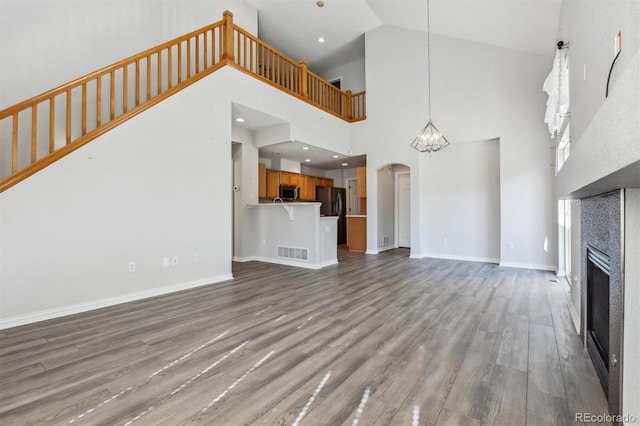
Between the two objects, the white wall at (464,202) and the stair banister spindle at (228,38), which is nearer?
the stair banister spindle at (228,38)

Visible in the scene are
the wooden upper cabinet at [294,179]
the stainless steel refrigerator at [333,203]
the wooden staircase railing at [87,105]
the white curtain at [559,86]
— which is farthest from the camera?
the stainless steel refrigerator at [333,203]

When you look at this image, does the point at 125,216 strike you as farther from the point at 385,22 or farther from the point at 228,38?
the point at 385,22

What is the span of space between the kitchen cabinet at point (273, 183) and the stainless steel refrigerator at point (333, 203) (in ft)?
5.81

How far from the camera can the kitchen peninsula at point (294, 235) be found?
17.1 ft

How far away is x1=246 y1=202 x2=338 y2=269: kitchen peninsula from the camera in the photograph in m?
5.22

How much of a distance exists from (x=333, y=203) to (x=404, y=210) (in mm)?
2211

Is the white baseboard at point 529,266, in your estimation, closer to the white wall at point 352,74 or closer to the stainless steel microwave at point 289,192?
the stainless steel microwave at point 289,192

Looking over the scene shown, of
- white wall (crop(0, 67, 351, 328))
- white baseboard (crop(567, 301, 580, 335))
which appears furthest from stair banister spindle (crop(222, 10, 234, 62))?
white baseboard (crop(567, 301, 580, 335))

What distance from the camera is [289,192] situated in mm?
7840

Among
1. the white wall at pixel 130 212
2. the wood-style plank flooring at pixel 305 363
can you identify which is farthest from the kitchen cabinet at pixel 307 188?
the wood-style plank flooring at pixel 305 363

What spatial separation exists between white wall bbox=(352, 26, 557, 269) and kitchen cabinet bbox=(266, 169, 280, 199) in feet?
7.07

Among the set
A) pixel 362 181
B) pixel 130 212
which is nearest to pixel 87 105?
pixel 130 212

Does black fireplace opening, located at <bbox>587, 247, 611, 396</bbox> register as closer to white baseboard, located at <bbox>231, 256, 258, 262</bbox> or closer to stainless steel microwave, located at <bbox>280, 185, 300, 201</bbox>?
white baseboard, located at <bbox>231, 256, 258, 262</bbox>

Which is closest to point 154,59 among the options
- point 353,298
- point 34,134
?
point 34,134
